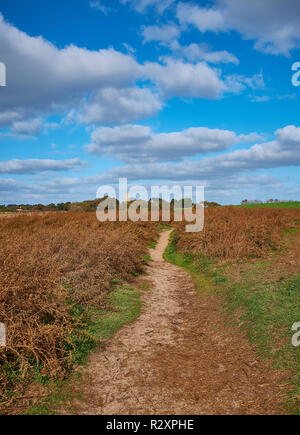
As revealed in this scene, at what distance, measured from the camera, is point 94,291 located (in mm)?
8406

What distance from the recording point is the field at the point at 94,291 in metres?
4.98

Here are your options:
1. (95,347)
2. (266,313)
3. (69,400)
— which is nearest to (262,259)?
(266,313)

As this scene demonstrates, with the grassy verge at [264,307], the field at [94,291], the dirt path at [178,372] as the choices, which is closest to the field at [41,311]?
the field at [94,291]

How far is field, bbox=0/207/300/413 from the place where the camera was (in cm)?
498

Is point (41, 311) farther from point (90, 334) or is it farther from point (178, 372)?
point (178, 372)

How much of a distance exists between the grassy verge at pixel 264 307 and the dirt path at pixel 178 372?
27 centimetres

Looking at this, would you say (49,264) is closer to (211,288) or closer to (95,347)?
(95,347)

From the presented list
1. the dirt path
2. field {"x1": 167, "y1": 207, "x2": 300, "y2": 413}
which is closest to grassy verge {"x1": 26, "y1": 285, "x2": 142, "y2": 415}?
the dirt path

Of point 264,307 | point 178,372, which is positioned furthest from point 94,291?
point 264,307

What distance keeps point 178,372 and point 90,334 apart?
6.36 ft

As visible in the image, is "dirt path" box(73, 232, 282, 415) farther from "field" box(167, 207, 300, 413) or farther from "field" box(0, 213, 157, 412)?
"field" box(0, 213, 157, 412)

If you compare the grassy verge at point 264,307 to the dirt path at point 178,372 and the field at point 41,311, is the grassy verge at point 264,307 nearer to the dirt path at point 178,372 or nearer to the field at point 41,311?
the dirt path at point 178,372

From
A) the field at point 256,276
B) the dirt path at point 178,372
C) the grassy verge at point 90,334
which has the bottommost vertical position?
the dirt path at point 178,372
